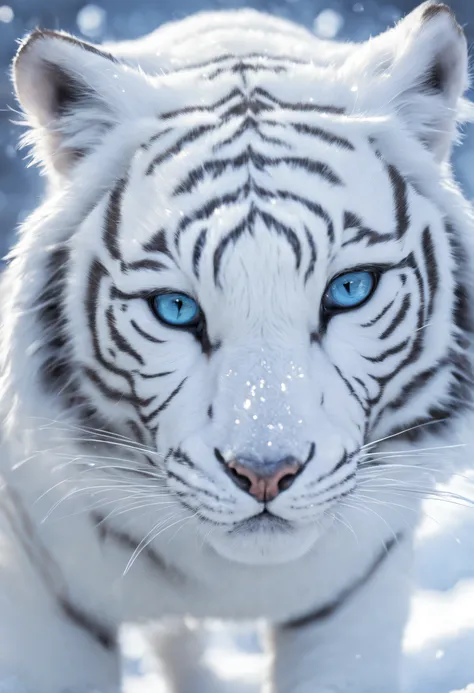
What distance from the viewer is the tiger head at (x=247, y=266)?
2.48 feet

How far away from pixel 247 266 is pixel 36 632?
19.1 inches

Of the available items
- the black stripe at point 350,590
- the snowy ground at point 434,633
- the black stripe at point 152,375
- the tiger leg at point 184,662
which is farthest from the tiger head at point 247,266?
the tiger leg at point 184,662

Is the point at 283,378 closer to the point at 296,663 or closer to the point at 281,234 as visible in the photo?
the point at 281,234

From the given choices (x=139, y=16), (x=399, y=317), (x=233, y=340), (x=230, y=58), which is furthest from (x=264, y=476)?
(x=139, y=16)

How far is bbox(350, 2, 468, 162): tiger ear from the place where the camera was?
861 mm

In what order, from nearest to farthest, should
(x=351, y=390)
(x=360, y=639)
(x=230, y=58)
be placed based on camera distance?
(x=351, y=390)
(x=230, y=58)
(x=360, y=639)

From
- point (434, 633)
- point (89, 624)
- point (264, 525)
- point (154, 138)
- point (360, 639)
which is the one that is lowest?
point (434, 633)

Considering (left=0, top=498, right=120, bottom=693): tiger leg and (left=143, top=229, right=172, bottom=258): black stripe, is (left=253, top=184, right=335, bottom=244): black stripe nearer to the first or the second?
(left=143, top=229, right=172, bottom=258): black stripe

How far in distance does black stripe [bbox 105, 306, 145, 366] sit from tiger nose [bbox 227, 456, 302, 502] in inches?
6.2

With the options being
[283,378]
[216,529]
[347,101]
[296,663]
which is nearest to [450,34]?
[347,101]

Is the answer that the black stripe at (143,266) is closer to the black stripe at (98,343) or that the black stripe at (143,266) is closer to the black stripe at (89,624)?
the black stripe at (98,343)

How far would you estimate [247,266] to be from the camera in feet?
2.48

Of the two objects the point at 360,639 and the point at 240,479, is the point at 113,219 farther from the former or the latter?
the point at 360,639

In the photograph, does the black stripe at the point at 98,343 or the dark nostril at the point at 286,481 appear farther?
the black stripe at the point at 98,343
